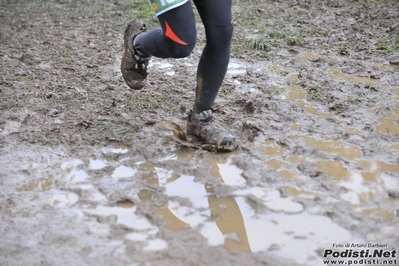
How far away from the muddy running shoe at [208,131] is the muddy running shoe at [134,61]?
448 millimetres

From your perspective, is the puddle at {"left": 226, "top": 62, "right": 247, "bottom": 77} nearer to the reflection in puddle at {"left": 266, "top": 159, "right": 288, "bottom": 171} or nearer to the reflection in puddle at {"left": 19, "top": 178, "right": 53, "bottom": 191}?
the reflection in puddle at {"left": 266, "top": 159, "right": 288, "bottom": 171}

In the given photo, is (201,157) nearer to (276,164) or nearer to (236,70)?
(276,164)

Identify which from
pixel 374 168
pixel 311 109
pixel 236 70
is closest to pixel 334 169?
pixel 374 168

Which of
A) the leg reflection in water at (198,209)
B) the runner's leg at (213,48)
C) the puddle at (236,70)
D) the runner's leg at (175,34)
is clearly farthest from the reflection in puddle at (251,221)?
the puddle at (236,70)

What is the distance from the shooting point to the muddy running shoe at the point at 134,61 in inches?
144

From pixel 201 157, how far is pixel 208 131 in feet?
0.68

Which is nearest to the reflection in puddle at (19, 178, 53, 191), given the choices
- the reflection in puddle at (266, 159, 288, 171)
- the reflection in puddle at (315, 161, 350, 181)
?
the reflection in puddle at (266, 159, 288, 171)

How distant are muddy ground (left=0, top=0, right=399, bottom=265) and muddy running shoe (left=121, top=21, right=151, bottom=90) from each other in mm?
355

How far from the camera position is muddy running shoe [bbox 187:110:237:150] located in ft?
11.3

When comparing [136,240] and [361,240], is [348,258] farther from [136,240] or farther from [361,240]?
[136,240]

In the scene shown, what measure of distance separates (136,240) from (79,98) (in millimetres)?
2101

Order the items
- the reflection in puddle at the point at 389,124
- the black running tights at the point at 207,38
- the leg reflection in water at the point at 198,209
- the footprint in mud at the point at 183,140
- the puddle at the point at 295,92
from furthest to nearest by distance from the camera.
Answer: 1. the puddle at the point at 295,92
2. the reflection in puddle at the point at 389,124
3. the footprint in mud at the point at 183,140
4. the black running tights at the point at 207,38
5. the leg reflection in water at the point at 198,209

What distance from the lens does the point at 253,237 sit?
2.59m

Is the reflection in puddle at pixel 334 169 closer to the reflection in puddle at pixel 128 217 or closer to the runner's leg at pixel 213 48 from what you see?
the runner's leg at pixel 213 48
